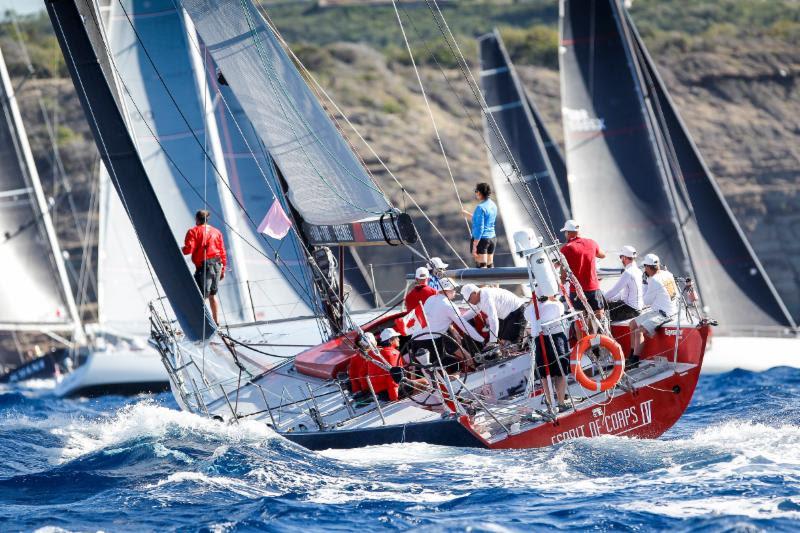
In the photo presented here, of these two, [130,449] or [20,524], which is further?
[130,449]

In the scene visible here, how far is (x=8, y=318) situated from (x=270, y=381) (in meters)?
11.6

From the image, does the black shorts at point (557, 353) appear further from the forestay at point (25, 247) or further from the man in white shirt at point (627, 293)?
the forestay at point (25, 247)

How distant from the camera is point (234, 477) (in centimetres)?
973

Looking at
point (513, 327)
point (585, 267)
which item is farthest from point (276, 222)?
point (585, 267)

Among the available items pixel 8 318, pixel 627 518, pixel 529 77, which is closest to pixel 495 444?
pixel 627 518

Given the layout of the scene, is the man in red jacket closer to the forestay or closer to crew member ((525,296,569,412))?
crew member ((525,296,569,412))

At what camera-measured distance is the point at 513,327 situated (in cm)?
1117

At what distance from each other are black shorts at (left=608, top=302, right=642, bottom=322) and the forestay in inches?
521

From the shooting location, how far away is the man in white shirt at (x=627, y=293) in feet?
37.6

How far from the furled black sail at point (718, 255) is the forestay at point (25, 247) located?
1097 cm

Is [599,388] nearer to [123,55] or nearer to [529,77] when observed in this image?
[123,55]

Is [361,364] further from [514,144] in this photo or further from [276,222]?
[514,144]

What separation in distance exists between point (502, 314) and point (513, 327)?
0.50ft

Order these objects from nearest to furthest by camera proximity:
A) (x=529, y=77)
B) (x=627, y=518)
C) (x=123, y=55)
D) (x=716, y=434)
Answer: (x=627, y=518), (x=716, y=434), (x=123, y=55), (x=529, y=77)
